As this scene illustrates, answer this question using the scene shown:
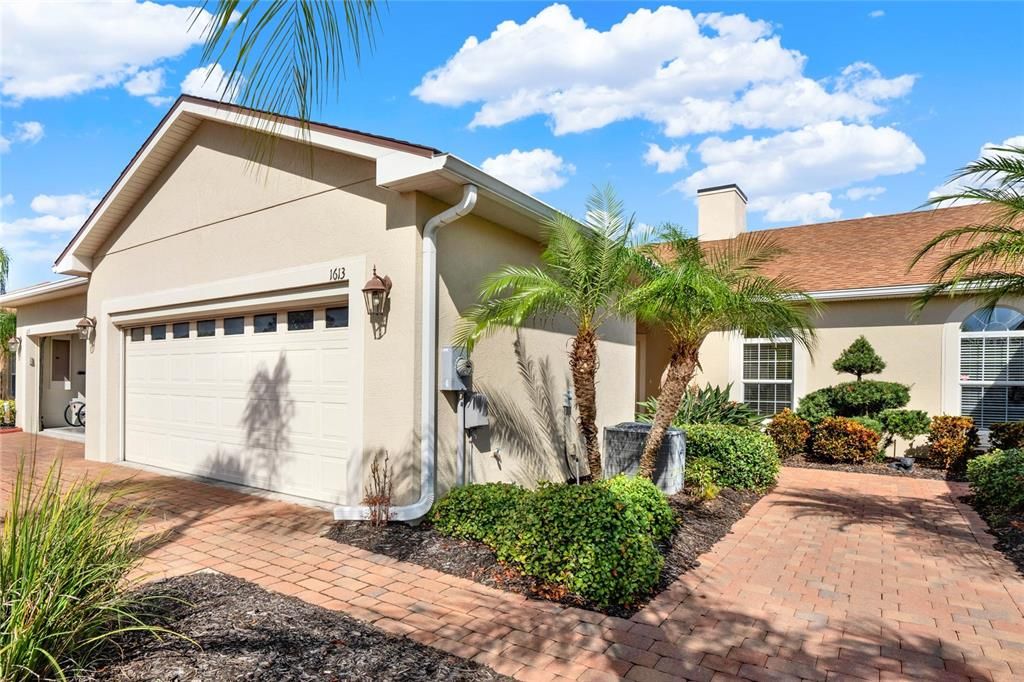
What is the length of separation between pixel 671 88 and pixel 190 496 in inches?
437

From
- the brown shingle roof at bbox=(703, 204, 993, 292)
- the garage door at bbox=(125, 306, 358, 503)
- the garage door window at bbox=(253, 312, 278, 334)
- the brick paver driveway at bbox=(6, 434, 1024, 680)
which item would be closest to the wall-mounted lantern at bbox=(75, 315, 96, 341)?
the garage door at bbox=(125, 306, 358, 503)

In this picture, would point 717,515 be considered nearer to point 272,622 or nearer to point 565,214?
point 565,214

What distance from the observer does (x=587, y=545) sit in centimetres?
462

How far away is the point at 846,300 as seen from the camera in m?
11.9

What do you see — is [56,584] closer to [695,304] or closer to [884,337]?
[695,304]

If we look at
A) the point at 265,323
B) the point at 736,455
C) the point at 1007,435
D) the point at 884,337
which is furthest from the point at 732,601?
the point at 884,337

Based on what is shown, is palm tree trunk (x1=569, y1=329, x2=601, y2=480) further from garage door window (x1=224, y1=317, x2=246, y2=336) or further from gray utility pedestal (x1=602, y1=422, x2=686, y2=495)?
garage door window (x1=224, y1=317, x2=246, y2=336)

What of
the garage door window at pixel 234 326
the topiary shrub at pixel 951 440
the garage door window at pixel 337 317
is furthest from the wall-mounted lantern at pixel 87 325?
the topiary shrub at pixel 951 440

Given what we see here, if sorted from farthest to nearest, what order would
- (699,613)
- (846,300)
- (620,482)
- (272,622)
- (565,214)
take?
(846,300)
(565,214)
(620,482)
(699,613)
(272,622)

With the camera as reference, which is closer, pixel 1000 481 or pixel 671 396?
pixel 671 396

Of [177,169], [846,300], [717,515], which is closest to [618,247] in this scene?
[717,515]

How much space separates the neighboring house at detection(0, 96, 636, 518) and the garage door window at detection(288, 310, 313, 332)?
22mm

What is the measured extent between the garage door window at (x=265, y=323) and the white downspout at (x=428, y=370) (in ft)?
8.88

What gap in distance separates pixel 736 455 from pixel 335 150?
6814mm
